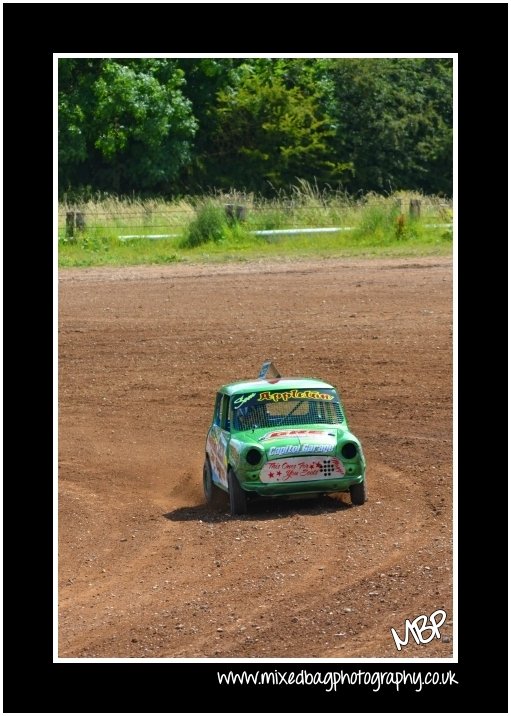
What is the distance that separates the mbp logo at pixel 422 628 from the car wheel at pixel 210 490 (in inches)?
182

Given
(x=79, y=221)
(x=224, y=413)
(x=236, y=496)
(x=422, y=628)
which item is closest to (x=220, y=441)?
(x=224, y=413)

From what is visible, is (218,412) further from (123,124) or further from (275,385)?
(123,124)

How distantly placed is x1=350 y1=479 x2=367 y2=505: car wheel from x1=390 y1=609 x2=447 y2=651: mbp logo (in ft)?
10.4

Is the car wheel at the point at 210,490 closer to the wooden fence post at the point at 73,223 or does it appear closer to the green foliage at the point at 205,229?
the green foliage at the point at 205,229

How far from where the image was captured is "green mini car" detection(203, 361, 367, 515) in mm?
12891

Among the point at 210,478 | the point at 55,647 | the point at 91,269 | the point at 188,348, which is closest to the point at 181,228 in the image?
the point at 91,269

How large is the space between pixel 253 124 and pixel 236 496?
31.0 m

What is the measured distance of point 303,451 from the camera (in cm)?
1294

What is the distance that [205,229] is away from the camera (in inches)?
1232

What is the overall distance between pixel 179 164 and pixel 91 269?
12954mm

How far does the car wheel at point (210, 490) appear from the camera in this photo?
47.3 feet

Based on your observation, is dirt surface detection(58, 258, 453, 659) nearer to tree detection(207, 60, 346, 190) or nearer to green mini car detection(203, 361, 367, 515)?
green mini car detection(203, 361, 367, 515)

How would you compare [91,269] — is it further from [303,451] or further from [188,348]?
[303,451]

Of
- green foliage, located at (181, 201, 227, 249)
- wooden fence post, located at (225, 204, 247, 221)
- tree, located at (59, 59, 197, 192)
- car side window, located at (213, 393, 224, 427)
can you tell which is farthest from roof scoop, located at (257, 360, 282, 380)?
tree, located at (59, 59, 197, 192)
